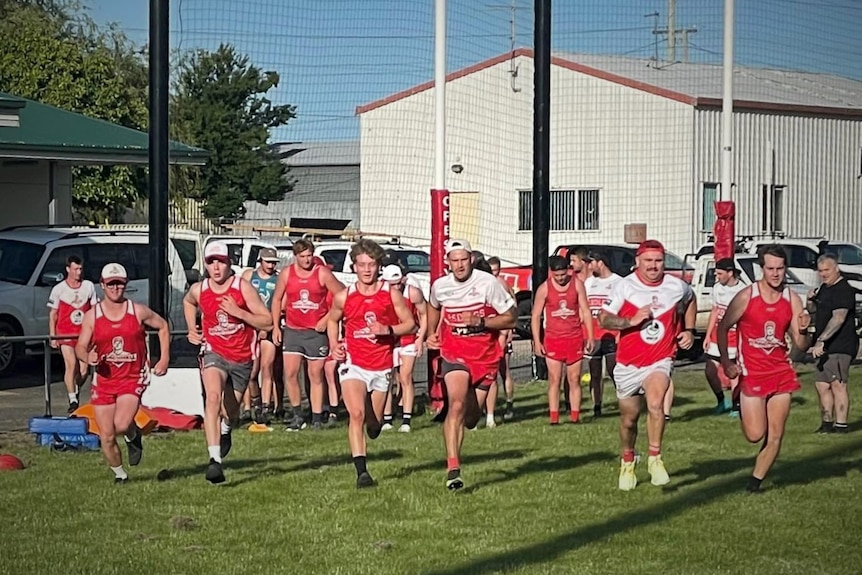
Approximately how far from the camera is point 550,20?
66.7 feet

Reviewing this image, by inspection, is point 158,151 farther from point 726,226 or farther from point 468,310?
point 726,226

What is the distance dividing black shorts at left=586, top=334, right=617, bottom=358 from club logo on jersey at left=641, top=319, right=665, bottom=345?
17.9 feet

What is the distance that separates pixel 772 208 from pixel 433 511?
26973 mm

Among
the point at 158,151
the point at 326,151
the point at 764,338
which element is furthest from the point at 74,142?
the point at 764,338

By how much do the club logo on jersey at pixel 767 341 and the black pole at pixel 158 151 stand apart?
8031 millimetres

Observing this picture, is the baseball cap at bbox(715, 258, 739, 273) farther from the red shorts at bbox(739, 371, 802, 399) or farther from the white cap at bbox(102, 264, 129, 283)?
the white cap at bbox(102, 264, 129, 283)

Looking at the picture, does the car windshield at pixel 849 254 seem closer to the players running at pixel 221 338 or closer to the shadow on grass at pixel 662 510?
the shadow on grass at pixel 662 510

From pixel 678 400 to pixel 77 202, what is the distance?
29412 millimetres

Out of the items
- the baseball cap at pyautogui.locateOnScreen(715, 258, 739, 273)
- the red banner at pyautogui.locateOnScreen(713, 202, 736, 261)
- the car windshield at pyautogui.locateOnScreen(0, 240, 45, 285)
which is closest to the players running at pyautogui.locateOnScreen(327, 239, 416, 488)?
the baseball cap at pyautogui.locateOnScreen(715, 258, 739, 273)

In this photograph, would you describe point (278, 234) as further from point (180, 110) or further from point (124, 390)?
point (124, 390)

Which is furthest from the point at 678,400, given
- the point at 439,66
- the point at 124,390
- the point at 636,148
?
the point at 636,148

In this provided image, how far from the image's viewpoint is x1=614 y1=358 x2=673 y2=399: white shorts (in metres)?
11.2

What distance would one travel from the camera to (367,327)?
11602 millimetres

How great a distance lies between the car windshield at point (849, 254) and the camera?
97.5ft
